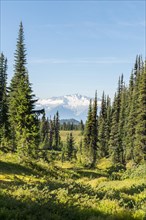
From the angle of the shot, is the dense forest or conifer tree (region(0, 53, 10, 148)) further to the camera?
conifer tree (region(0, 53, 10, 148))

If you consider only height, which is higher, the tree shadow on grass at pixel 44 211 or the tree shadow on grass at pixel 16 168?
the tree shadow on grass at pixel 44 211

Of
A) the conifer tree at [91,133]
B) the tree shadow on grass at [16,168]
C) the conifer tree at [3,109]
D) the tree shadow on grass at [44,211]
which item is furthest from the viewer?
the conifer tree at [91,133]

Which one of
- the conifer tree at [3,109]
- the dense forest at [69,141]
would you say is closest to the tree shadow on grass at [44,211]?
the dense forest at [69,141]

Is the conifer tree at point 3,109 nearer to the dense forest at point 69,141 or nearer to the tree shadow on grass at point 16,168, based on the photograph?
the dense forest at point 69,141

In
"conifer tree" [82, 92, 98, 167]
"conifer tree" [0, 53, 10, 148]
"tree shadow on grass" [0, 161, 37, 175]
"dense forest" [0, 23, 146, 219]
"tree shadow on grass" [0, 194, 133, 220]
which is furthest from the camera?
"conifer tree" [82, 92, 98, 167]

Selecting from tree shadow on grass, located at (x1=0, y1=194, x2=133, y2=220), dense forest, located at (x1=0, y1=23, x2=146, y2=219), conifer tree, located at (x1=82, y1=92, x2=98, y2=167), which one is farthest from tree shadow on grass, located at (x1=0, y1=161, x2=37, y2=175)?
conifer tree, located at (x1=82, y1=92, x2=98, y2=167)

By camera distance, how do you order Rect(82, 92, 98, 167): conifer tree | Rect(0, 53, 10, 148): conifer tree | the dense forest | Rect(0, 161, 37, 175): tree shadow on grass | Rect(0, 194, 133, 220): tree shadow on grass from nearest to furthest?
Rect(0, 194, 133, 220): tree shadow on grass
Rect(0, 161, 37, 175): tree shadow on grass
the dense forest
Rect(0, 53, 10, 148): conifer tree
Rect(82, 92, 98, 167): conifer tree

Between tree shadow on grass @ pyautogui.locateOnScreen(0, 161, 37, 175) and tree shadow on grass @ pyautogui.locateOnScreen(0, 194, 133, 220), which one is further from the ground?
tree shadow on grass @ pyautogui.locateOnScreen(0, 194, 133, 220)

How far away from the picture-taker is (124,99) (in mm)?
98688

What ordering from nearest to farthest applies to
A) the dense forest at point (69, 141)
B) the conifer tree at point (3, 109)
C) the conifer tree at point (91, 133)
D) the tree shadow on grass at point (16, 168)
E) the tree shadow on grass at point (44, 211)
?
1. the tree shadow on grass at point (44, 211)
2. the tree shadow on grass at point (16, 168)
3. the dense forest at point (69, 141)
4. the conifer tree at point (3, 109)
5. the conifer tree at point (91, 133)

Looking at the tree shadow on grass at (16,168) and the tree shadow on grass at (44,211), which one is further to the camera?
the tree shadow on grass at (16,168)

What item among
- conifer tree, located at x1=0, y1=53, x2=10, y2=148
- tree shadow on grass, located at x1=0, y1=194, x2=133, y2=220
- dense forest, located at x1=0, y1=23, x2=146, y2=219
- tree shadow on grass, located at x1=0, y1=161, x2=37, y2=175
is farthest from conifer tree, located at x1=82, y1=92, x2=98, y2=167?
tree shadow on grass, located at x1=0, y1=194, x2=133, y2=220

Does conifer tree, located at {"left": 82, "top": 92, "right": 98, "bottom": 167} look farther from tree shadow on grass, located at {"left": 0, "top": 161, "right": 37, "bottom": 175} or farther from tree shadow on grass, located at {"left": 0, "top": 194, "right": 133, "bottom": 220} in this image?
tree shadow on grass, located at {"left": 0, "top": 194, "right": 133, "bottom": 220}

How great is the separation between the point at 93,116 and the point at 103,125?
27705 mm
